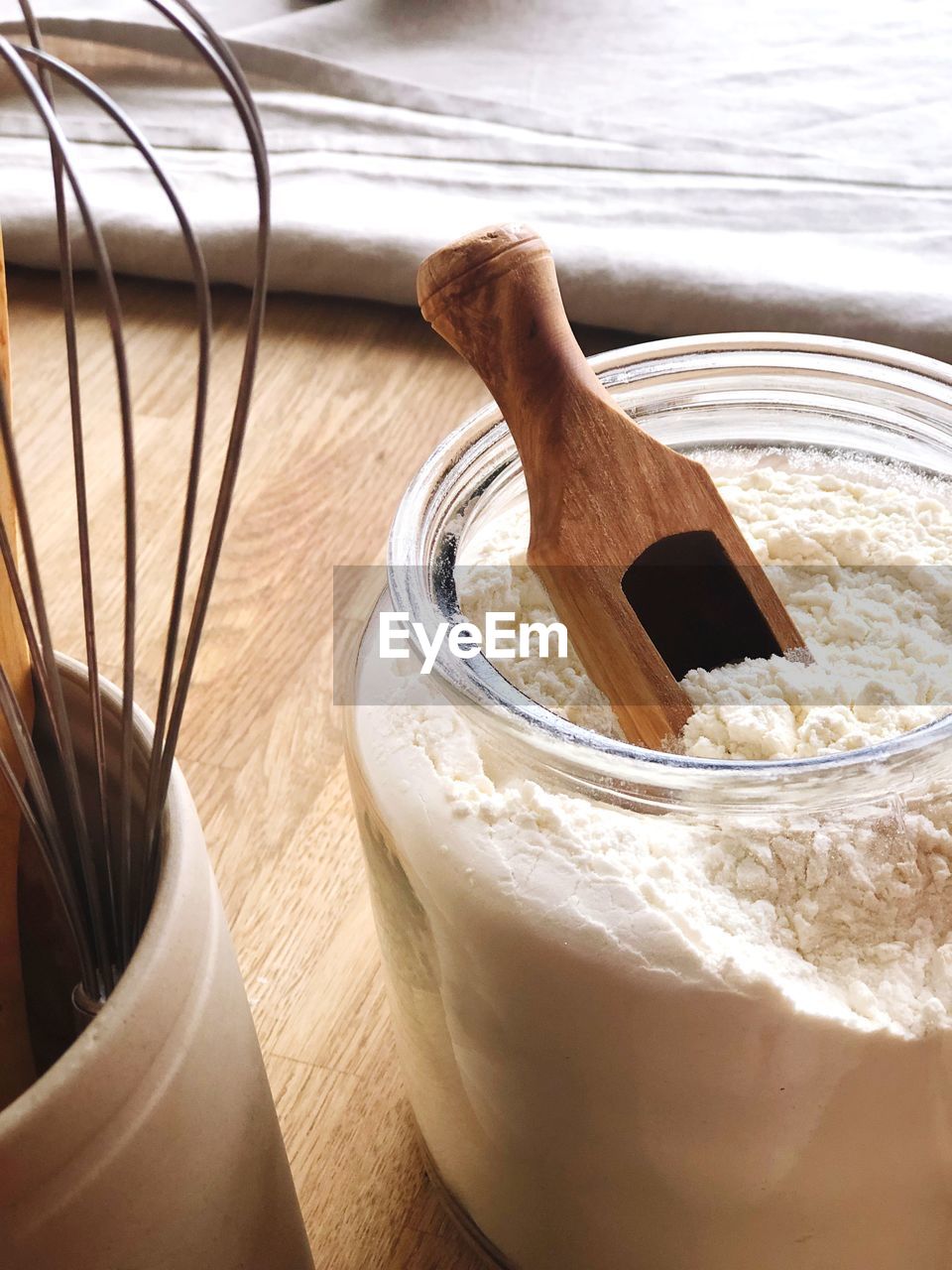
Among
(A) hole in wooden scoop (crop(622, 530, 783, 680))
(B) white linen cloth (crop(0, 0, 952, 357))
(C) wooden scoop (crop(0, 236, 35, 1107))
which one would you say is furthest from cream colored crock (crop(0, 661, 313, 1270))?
(B) white linen cloth (crop(0, 0, 952, 357))

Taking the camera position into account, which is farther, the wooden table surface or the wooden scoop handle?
the wooden table surface

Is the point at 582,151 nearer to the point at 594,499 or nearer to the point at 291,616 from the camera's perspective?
the point at 291,616

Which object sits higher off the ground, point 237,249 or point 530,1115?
point 237,249

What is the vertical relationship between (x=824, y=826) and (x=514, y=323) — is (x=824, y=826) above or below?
below

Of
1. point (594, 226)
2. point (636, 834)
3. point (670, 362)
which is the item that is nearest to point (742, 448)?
point (670, 362)

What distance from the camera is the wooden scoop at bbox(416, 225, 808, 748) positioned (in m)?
0.28

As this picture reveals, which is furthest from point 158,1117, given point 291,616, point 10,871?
point 291,616

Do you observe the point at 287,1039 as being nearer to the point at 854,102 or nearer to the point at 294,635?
the point at 294,635

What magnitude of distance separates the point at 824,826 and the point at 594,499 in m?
0.08

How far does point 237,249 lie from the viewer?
68 cm

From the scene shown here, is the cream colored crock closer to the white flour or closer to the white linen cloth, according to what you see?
the white flour

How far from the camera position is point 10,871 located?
11.4 inches

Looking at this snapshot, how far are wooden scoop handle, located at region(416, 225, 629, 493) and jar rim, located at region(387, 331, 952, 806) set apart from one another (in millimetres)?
29

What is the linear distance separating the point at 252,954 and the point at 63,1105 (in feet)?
0.69
